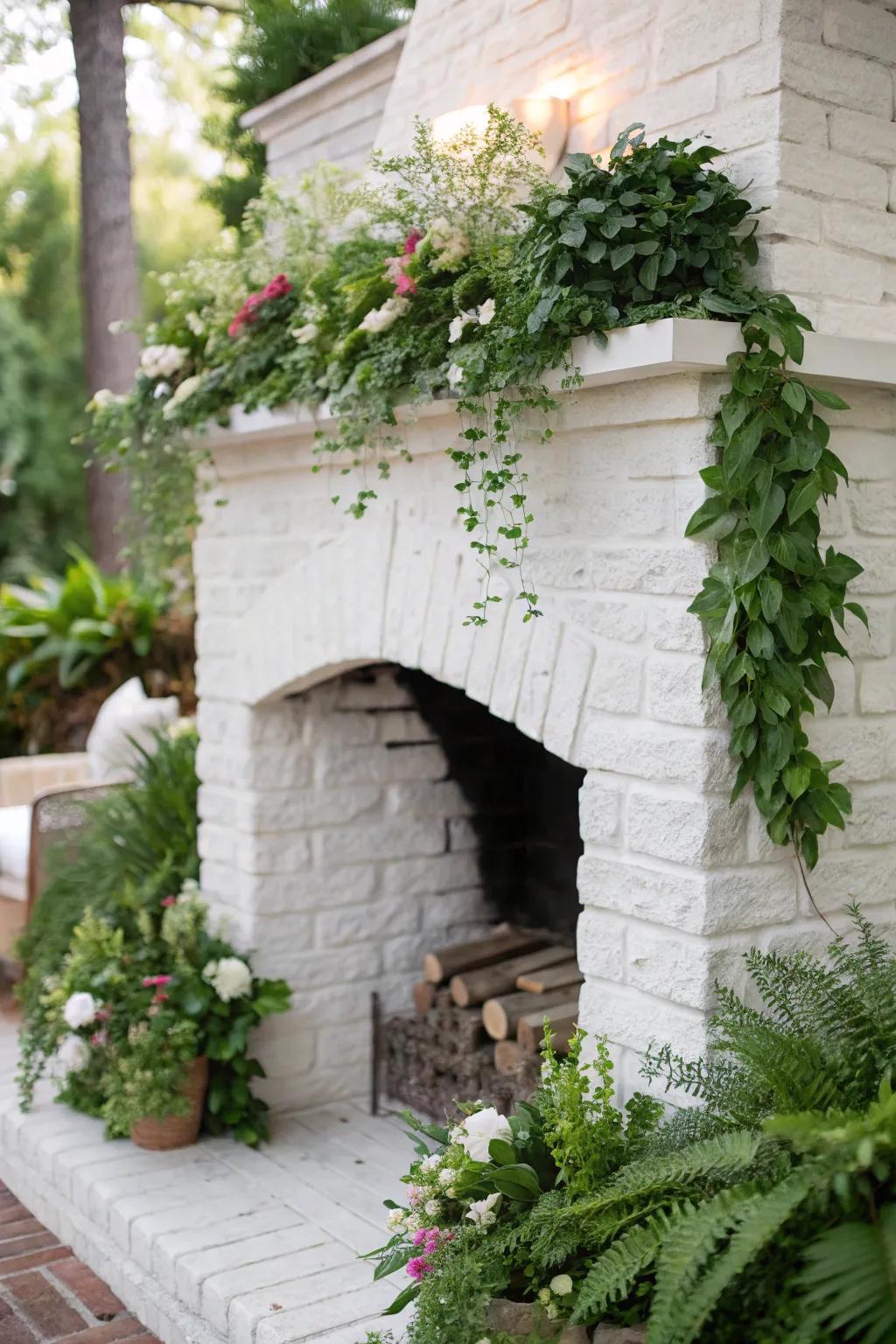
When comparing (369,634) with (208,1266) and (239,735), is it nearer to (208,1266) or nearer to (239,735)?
(239,735)

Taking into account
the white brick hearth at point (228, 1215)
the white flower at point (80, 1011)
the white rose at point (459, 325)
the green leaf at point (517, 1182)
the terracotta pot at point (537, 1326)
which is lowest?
the white brick hearth at point (228, 1215)

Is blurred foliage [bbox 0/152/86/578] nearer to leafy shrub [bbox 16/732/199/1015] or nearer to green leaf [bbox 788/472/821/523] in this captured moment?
leafy shrub [bbox 16/732/199/1015]

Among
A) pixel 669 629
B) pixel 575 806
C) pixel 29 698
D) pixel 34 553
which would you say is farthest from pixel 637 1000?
pixel 34 553

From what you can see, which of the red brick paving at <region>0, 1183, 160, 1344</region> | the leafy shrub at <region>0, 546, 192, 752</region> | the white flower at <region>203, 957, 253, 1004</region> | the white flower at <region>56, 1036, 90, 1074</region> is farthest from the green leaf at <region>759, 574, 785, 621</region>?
the leafy shrub at <region>0, 546, 192, 752</region>

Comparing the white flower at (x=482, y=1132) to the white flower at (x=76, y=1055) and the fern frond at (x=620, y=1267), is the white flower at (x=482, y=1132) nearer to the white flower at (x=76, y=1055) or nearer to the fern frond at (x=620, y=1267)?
the fern frond at (x=620, y=1267)

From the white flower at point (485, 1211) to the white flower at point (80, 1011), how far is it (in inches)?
67.2

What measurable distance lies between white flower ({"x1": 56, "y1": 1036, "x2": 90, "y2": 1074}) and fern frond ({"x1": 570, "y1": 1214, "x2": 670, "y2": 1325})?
7.08ft

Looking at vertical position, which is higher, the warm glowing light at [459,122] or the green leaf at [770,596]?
the warm glowing light at [459,122]

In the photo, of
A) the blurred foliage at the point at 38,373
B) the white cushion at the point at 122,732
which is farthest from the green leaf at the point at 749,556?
the blurred foliage at the point at 38,373

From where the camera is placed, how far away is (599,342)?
2.50m

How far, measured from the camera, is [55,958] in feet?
14.1

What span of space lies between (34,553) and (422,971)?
37.2 ft

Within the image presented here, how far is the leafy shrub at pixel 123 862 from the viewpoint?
425 centimetres

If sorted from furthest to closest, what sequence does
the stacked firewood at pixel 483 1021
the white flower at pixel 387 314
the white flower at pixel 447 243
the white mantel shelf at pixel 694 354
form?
the stacked firewood at pixel 483 1021 → the white flower at pixel 387 314 → the white flower at pixel 447 243 → the white mantel shelf at pixel 694 354
